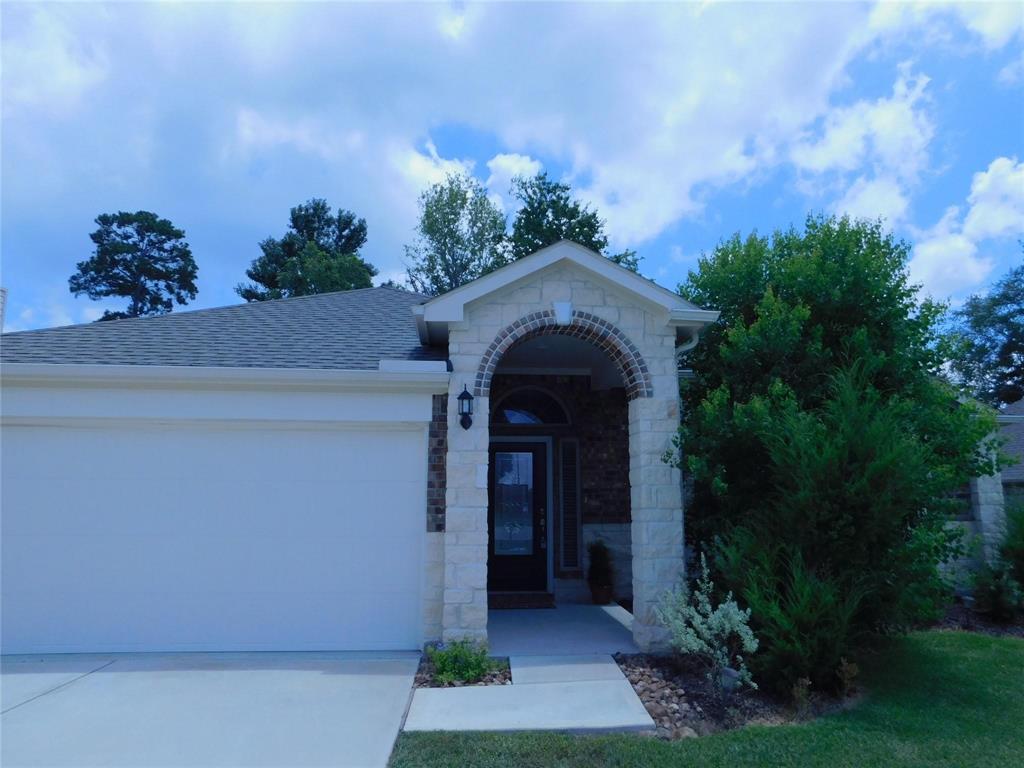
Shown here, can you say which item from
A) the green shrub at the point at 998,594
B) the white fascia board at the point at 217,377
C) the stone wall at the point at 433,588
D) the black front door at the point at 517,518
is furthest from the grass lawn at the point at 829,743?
the black front door at the point at 517,518

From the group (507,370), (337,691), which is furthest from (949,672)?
(507,370)

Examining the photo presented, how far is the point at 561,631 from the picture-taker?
747 cm

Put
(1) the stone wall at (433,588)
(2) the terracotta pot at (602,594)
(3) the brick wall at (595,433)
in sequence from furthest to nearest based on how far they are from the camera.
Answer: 1. (3) the brick wall at (595,433)
2. (2) the terracotta pot at (602,594)
3. (1) the stone wall at (433,588)

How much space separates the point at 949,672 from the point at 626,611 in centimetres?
384

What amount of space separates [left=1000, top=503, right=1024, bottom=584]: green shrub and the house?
5323 mm

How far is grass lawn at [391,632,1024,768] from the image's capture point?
423cm

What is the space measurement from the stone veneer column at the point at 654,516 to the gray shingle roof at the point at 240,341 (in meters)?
2.64

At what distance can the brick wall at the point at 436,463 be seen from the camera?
22.4 feet

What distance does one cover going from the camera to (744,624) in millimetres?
5355

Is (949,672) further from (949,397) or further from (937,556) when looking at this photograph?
(949,397)

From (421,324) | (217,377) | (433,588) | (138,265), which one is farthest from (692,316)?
(138,265)

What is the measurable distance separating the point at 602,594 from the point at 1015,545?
5.68 metres

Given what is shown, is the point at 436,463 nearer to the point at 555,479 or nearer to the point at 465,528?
the point at 465,528

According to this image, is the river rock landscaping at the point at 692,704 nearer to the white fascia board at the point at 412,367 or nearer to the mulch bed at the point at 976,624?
the white fascia board at the point at 412,367
